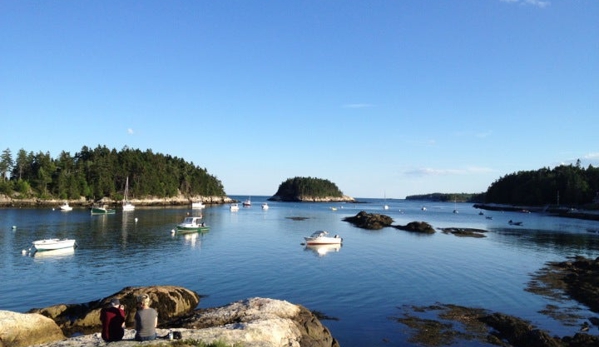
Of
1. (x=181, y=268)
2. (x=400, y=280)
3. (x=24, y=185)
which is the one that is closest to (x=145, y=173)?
(x=24, y=185)

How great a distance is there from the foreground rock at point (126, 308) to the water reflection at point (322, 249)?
2929 cm

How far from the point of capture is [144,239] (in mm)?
63531

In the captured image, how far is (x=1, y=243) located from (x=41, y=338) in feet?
148

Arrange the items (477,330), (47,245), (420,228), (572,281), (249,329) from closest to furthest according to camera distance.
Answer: (249,329) → (477,330) → (572,281) → (47,245) → (420,228)

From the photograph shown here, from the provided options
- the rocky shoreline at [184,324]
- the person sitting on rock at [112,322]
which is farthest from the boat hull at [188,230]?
the person sitting on rock at [112,322]

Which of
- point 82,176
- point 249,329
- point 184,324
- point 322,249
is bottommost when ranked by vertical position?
point 322,249

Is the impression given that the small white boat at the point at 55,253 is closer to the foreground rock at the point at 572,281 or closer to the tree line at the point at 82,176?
the foreground rock at the point at 572,281

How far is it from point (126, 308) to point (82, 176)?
157 metres

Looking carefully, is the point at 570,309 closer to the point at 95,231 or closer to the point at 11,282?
the point at 11,282

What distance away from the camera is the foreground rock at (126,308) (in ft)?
76.0

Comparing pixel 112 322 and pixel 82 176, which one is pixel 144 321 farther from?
pixel 82 176

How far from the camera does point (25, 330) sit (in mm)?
19016

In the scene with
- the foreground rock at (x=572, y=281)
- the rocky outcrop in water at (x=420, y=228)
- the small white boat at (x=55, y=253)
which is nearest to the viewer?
the foreground rock at (x=572, y=281)

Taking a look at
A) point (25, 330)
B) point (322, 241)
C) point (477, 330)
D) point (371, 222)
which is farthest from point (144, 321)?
point (371, 222)
